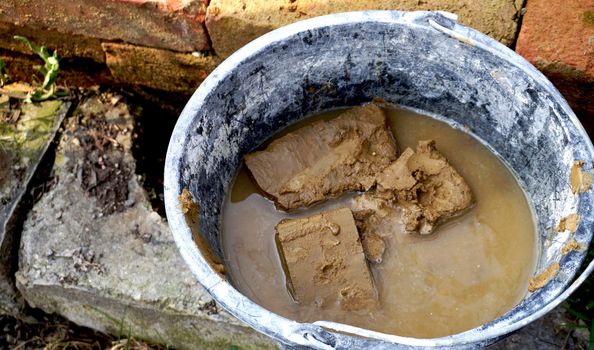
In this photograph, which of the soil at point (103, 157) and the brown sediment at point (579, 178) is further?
the soil at point (103, 157)

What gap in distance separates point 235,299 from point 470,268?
2.51 ft

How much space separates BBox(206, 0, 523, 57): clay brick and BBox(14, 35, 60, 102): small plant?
68cm

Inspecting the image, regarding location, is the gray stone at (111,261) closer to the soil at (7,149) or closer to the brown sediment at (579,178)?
the soil at (7,149)

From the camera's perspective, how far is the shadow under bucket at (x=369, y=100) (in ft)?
5.87

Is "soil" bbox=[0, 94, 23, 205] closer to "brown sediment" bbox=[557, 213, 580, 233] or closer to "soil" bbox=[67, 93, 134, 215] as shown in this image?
"soil" bbox=[67, 93, 134, 215]

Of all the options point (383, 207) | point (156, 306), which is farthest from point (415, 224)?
point (156, 306)

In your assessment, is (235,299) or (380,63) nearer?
(235,299)

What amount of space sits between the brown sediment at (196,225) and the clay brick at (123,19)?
0.82m

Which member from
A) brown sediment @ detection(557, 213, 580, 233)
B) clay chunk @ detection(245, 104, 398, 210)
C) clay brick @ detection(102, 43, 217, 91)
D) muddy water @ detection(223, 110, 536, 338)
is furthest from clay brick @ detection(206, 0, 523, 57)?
brown sediment @ detection(557, 213, 580, 233)

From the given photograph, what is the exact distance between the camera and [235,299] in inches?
67.9

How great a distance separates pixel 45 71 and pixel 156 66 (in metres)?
0.44

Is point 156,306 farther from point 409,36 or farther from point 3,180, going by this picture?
point 409,36

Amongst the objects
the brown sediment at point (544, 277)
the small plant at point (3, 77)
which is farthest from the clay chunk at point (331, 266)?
the small plant at point (3, 77)

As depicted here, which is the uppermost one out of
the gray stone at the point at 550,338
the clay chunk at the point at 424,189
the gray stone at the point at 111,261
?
the clay chunk at the point at 424,189
